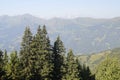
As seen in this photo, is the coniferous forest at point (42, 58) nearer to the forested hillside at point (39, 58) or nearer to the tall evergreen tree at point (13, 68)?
the forested hillside at point (39, 58)

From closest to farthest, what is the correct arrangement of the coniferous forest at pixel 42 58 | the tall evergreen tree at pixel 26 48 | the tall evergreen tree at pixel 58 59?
the coniferous forest at pixel 42 58 → the tall evergreen tree at pixel 26 48 → the tall evergreen tree at pixel 58 59

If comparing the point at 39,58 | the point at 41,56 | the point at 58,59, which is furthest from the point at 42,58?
the point at 58,59

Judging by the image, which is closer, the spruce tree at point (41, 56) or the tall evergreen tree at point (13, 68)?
the tall evergreen tree at point (13, 68)

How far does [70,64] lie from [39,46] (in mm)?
8582

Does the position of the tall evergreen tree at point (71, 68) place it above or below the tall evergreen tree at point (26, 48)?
below

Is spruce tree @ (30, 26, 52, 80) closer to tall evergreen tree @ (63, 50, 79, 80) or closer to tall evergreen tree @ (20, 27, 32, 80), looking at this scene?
tall evergreen tree @ (20, 27, 32, 80)

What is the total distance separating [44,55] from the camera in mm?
68875

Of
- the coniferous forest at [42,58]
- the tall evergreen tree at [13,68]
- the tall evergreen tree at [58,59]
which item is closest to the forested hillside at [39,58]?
the coniferous forest at [42,58]

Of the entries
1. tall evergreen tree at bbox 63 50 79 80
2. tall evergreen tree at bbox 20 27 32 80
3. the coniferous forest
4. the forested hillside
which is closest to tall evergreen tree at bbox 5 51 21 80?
the coniferous forest

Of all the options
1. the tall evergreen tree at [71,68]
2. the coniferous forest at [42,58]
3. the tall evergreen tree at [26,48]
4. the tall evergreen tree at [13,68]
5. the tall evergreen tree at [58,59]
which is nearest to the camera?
the tall evergreen tree at [13,68]

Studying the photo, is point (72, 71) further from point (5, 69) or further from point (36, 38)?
point (5, 69)

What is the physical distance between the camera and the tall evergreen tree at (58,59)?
74.1m

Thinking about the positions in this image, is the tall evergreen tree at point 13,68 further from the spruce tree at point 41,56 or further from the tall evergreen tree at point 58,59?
the tall evergreen tree at point 58,59

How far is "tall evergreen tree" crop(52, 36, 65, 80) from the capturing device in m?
74.1
